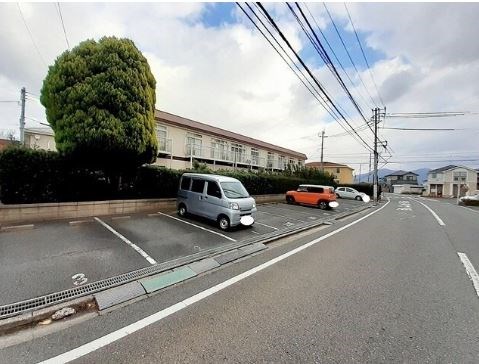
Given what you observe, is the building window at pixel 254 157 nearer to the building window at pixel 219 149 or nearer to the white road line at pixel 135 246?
the building window at pixel 219 149

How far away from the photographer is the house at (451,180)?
178ft

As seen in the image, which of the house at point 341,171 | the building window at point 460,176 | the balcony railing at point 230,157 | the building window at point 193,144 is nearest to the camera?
the building window at point 193,144

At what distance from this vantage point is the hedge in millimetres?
7508

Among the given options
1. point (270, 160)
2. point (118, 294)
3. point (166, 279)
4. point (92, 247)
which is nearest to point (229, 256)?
point (166, 279)

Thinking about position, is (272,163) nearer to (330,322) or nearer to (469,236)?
(469,236)

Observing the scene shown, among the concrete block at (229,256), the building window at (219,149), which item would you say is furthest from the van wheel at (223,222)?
the building window at (219,149)

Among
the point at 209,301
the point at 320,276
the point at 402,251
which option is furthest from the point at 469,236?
the point at 209,301

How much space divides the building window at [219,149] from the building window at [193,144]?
154 cm

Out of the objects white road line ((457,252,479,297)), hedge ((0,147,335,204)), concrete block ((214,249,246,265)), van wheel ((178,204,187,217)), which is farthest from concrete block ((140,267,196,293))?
hedge ((0,147,335,204))

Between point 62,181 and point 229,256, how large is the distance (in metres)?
6.62

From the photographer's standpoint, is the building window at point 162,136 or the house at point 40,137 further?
the house at point 40,137

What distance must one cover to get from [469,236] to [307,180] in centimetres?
1787

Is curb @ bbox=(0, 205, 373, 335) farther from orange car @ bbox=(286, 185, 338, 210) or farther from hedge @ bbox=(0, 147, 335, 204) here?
orange car @ bbox=(286, 185, 338, 210)

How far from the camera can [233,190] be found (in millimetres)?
8938
